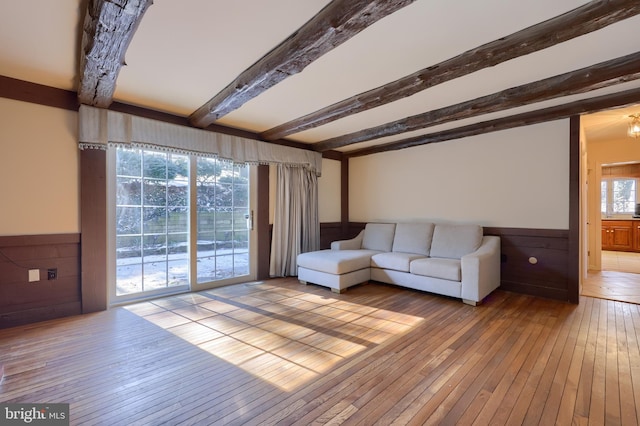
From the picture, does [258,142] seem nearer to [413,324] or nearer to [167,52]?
[167,52]

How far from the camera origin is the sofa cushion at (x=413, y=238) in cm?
446

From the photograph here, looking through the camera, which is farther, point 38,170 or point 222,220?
point 222,220

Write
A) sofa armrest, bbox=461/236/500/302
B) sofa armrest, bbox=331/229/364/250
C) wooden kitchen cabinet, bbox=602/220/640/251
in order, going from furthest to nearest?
wooden kitchen cabinet, bbox=602/220/640/251 → sofa armrest, bbox=331/229/364/250 → sofa armrest, bbox=461/236/500/302

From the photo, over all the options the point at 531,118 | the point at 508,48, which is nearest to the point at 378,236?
the point at 531,118

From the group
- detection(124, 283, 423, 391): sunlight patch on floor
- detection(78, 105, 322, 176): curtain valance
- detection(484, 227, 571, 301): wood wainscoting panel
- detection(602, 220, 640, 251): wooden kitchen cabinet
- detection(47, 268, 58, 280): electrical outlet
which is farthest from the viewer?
Result: detection(602, 220, 640, 251): wooden kitchen cabinet

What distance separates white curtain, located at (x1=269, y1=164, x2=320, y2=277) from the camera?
483cm

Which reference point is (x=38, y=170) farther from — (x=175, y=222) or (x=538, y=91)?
(x=538, y=91)

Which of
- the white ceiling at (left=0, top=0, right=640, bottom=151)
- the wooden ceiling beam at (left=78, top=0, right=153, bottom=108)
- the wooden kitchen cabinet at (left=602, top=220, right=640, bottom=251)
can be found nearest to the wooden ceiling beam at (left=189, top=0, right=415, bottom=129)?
the white ceiling at (left=0, top=0, right=640, bottom=151)

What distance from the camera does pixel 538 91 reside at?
2850 millimetres

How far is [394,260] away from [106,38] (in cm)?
376

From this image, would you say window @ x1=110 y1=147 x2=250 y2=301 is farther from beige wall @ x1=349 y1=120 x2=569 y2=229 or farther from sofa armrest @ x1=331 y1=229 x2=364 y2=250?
beige wall @ x1=349 y1=120 x2=569 y2=229

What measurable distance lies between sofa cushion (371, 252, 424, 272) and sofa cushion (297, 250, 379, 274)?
0.13 metres

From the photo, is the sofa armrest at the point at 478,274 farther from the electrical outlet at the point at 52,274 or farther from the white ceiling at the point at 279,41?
the electrical outlet at the point at 52,274

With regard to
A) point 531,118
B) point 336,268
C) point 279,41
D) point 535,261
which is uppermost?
point 279,41
